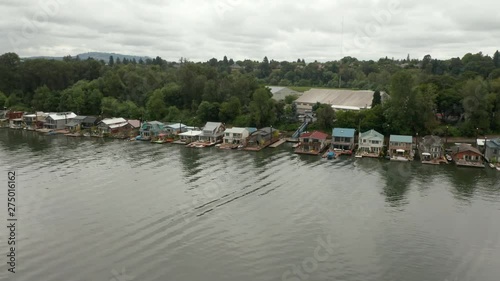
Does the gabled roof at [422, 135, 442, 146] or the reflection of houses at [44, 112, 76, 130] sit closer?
the gabled roof at [422, 135, 442, 146]

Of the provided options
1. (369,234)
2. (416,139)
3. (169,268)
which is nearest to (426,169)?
(416,139)

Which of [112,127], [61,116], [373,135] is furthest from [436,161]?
[61,116]

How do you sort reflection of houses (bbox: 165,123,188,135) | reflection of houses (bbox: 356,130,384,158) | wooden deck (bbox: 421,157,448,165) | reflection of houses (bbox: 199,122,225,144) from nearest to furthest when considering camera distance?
wooden deck (bbox: 421,157,448,165)
reflection of houses (bbox: 356,130,384,158)
reflection of houses (bbox: 199,122,225,144)
reflection of houses (bbox: 165,123,188,135)

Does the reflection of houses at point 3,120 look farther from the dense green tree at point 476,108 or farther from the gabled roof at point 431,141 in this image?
the dense green tree at point 476,108


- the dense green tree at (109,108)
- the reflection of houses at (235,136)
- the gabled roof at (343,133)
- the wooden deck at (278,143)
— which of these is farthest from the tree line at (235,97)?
the reflection of houses at (235,136)

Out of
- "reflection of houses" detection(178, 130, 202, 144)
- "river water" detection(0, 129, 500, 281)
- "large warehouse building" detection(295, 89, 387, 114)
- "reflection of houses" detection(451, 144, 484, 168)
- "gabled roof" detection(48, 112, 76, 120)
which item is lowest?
"river water" detection(0, 129, 500, 281)

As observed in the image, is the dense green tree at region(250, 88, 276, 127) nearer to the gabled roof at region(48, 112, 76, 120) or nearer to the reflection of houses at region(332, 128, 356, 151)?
the reflection of houses at region(332, 128, 356, 151)

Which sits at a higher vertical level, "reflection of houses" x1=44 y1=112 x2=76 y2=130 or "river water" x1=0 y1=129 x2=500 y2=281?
"reflection of houses" x1=44 y1=112 x2=76 y2=130

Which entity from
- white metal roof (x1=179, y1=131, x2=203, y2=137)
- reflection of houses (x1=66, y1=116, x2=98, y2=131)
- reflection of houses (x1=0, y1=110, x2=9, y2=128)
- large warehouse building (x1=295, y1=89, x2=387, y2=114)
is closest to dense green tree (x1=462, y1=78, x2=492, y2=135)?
large warehouse building (x1=295, y1=89, x2=387, y2=114)
